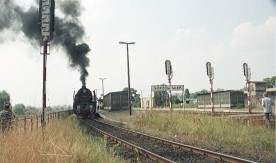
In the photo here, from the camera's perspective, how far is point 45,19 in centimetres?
1272

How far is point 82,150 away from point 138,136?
27.7ft

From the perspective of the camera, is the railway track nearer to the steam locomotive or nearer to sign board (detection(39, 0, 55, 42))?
sign board (detection(39, 0, 55, 42))

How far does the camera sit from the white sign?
12680mm

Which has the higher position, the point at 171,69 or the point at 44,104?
the point at 171,69

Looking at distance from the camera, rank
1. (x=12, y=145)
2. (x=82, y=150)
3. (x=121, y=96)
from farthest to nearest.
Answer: (x=121, y=96), (x=82, y=150), (x=12, y=145)

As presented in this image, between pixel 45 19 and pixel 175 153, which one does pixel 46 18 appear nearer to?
pixel 45 19

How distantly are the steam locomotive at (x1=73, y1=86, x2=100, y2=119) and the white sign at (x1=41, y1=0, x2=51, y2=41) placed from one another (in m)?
22.6

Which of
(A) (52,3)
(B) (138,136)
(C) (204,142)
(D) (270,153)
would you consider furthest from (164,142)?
(A) (52,3)

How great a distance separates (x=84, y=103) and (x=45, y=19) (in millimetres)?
22711

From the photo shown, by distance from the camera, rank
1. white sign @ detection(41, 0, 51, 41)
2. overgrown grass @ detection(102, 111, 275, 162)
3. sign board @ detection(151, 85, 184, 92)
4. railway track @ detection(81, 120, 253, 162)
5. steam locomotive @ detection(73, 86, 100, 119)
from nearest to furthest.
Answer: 1. railway track @ detection(81, 120, 253, 162)
2. overgrown grass @ detection(102, 111, 275, 162)
3. white sign @ detection(41, 0, 51, 41)
4. sign board @ detection(151, 85, 184, 92)
5. steam locomotive @ detection(73, 86, 100, 119)

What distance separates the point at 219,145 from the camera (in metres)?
12.5

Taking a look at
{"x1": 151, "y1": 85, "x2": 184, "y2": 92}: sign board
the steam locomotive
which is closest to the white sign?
{"x1": 151, "y1": 85, "x2": 184, "y2": 92}: sign board

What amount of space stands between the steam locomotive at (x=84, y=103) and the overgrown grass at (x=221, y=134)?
15023 mm

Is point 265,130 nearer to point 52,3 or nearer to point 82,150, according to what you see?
point 82,150
